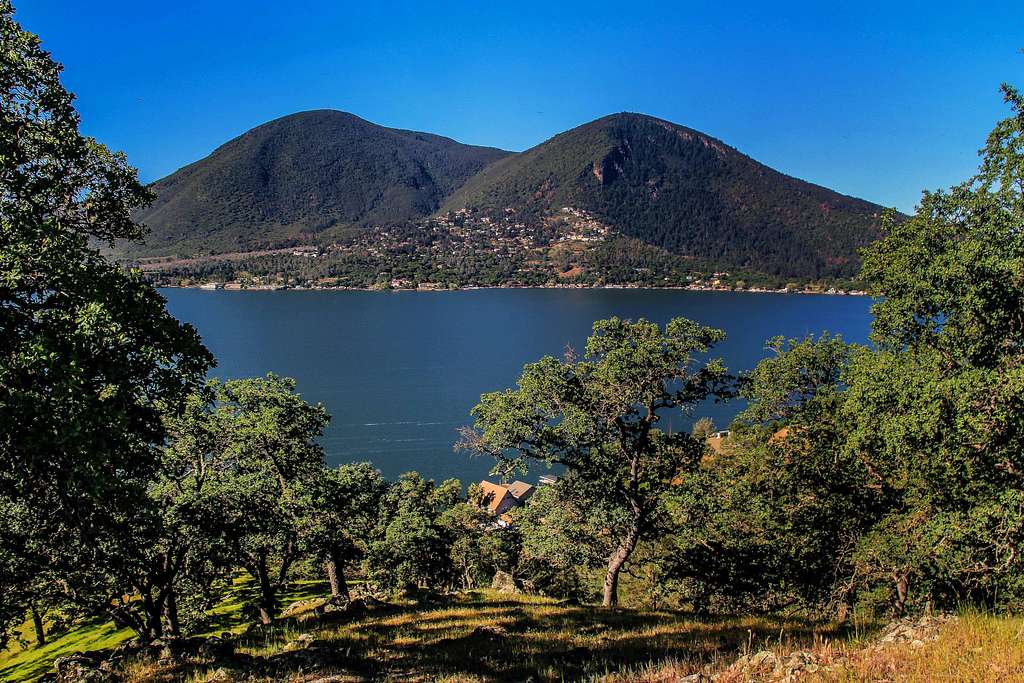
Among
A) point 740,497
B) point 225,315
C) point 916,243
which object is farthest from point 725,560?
point 225,315

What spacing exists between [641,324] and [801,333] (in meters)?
140

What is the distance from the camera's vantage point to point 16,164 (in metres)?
7.62

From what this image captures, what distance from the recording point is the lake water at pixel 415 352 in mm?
70525

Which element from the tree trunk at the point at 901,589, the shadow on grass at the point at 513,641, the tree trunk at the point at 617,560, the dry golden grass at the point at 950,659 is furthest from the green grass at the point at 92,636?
the tree trunk at the point at 901,589

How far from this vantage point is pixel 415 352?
121125mm

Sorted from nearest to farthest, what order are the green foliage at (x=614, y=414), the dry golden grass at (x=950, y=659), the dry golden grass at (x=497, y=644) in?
1. the dry golden grass at (x=950, y=659)
2. the dry golden grass at (x=497, y=644)
3. the green foliage at (x=614, y=414)

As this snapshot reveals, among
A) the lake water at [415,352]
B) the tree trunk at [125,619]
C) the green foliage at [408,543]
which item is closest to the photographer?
the tree trunk at [125,619]

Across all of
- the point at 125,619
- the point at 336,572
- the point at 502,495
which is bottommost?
the point at 502,495

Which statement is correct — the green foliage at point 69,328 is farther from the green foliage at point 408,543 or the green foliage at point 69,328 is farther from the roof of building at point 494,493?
the roof of building at point 494,493

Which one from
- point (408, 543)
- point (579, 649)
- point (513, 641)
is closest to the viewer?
point (579, 649)

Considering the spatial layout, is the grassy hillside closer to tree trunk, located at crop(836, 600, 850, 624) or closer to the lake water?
tree trunk, located at crop(836, 600, 850, 624)

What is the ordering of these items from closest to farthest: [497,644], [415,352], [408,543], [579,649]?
[579,649]
[497,644]
[408,543]
[415,352]

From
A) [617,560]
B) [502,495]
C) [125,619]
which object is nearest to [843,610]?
[617,560]

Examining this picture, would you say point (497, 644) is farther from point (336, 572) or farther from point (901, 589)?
point (336, 572)
